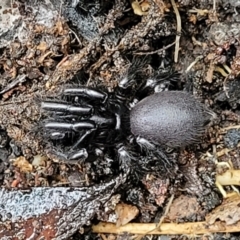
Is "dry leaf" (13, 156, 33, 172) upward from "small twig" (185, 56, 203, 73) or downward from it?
downward

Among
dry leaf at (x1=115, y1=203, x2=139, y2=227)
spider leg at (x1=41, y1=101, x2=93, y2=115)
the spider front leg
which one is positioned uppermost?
spider leg at (x1=41, y1=101, x2=93, y2=115)

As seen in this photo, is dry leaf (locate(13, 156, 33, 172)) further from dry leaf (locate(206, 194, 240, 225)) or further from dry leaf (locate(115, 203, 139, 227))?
dry leaf (locate(206, 194, 240, 225))

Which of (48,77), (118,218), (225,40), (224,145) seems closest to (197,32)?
(225,40)

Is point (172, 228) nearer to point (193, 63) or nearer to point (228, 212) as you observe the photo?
point (228, 212)

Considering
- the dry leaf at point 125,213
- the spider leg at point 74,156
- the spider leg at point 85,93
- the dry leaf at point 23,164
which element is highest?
the spider leg at point 85,93

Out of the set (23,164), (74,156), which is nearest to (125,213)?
(74,156)

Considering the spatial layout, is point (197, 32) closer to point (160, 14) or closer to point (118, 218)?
point (160, 14)

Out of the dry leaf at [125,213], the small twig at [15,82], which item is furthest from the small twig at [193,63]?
the small twig at [15,82]

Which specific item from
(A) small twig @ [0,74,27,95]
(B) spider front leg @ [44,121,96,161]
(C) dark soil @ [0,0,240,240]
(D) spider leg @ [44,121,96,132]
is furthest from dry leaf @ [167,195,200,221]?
(A) small twig @ [0,74,27,95]

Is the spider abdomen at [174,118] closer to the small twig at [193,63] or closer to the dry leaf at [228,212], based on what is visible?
the small twig at [193,63]
